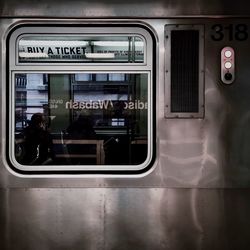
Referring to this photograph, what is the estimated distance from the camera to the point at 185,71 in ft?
12.7

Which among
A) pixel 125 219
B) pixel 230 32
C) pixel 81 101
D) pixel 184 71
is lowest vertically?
pixel 125 219

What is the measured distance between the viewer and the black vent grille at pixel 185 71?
3.85 m

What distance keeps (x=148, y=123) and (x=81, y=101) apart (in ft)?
1.60

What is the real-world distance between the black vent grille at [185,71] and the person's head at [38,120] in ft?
2.99

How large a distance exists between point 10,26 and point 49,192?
117 centimetres

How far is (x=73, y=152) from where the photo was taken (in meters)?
3.94

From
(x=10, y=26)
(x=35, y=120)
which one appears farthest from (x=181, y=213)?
(x=10, y=26)

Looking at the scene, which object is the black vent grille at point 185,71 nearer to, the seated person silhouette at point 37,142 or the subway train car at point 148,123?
the subway train car at point 148,123

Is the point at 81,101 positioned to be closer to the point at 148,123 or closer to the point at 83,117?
the point at 83,117

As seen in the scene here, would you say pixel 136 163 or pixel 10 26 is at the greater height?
pixel 10 26

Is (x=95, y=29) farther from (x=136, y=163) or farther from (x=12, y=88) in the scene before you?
(x=136, y=163)

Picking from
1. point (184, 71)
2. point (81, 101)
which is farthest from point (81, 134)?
point (184, 71)

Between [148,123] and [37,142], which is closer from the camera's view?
[148,123]

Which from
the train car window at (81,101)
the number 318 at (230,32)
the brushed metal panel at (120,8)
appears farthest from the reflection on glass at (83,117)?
the number 318 at (230,32)
